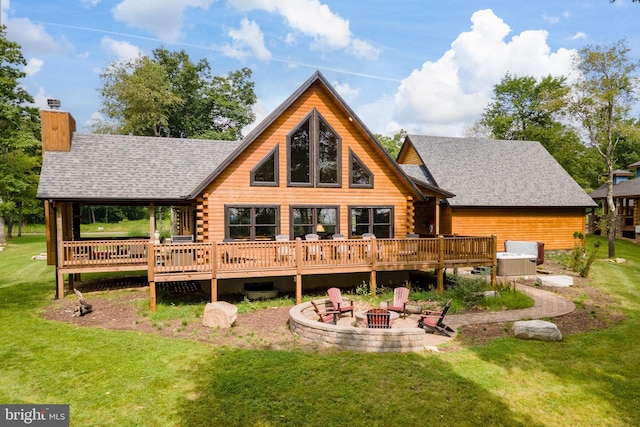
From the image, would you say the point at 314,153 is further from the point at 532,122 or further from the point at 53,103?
the point at 532,122

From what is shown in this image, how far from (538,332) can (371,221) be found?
8.23 meters

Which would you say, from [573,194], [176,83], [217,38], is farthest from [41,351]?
[176,83]

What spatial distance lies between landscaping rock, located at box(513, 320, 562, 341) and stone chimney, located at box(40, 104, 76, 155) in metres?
19.9

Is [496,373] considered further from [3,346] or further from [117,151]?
[117,151]

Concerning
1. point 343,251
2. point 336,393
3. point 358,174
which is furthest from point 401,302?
point 358,174

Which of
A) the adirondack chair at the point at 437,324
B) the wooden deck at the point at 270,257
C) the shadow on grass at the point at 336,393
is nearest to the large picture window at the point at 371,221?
the wooden deck at the point at 270,257

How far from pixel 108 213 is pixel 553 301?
207 feet

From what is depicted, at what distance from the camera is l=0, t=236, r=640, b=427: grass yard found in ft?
20.7

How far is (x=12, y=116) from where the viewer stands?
30391 mm

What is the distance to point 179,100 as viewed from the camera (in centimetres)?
4175

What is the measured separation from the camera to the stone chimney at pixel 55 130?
1733 cm

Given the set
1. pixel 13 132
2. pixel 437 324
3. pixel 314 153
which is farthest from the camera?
pixel 13 132

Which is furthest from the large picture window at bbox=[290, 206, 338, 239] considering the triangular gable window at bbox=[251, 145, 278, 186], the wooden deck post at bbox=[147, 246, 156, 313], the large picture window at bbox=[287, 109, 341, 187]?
the wooden deck post at bbox=[147, 246, 156, 313]

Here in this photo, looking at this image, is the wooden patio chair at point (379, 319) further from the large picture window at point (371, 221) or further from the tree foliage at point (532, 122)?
the tree foliage at point (532, 122)
